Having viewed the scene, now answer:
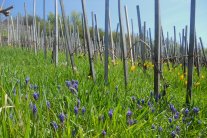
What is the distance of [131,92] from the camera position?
3.31 meters

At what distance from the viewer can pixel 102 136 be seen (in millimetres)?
1671

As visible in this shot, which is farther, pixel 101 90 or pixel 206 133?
pixel 101 90

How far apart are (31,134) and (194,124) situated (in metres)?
1.51

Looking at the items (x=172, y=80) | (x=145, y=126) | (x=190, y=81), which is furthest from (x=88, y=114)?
(x=172, y=80)

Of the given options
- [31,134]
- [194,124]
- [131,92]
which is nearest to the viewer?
[31,134]

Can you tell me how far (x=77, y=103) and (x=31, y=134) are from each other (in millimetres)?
712

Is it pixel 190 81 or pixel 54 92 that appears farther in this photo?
pixel 190 81

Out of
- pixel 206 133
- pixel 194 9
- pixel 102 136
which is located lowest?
pixel 206 133

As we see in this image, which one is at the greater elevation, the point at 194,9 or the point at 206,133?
the point at 194,9

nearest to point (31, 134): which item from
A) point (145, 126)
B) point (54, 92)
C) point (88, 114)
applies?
point (88, 114)

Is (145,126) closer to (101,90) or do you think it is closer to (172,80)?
(101,90)

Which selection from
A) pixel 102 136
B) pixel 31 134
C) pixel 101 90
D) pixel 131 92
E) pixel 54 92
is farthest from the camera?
pixel 131 92

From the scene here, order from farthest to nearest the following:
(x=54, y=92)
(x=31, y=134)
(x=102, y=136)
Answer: (x=54, y=92), (x=102, y=136), (x=31, y=134)

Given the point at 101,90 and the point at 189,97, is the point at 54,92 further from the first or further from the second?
the point at 189,97
